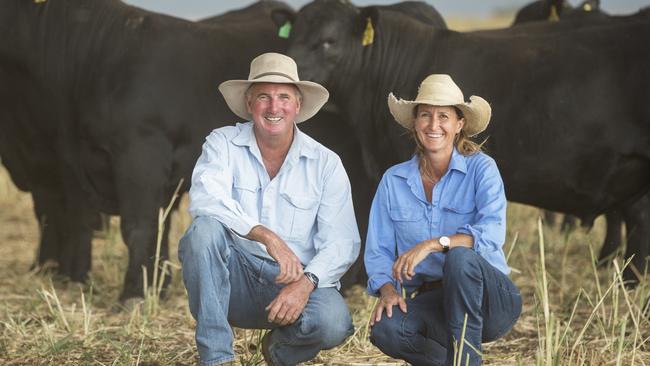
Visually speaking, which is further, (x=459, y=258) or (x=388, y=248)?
(x=388, y=248)

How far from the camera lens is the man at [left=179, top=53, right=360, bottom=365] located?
424 cm

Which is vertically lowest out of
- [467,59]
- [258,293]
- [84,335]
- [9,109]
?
[84,335]

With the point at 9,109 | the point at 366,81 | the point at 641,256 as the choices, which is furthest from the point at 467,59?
the point at 9,109

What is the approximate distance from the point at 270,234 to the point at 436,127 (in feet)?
2.50

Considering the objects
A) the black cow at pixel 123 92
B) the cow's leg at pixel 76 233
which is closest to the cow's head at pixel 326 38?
the black cow at pixel 123 92

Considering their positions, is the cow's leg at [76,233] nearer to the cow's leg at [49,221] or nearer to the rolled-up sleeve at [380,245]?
the cow's leg at [49,221]

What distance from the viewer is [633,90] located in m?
6.30

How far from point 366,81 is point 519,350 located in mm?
2173

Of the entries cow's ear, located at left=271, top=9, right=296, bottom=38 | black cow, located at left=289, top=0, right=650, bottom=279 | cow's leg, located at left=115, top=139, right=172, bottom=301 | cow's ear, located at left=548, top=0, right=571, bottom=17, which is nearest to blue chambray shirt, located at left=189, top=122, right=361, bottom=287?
black cow, located at left=289, top=0, right=650, bottom=279

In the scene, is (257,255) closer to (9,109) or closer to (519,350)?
(519,350)

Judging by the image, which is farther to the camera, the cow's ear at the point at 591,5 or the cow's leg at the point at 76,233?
the cow's ear at the point at 591,5

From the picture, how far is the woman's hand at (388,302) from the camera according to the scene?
4.25 meters

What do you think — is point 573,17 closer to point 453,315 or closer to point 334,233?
point 334,233

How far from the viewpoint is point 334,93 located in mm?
6852
